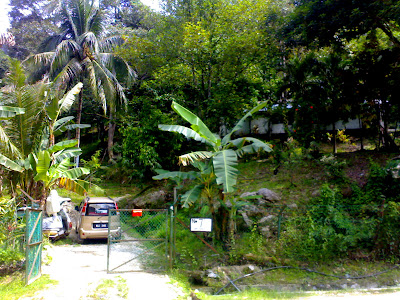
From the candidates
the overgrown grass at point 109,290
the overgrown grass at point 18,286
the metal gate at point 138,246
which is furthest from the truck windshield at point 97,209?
the overgrown grass at point 109,290

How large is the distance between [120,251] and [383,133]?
13.0 meters

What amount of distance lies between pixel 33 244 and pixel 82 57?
12423 millimetres

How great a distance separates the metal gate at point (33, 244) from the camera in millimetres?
7590

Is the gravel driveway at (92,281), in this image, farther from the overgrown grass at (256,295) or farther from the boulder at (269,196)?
the boulder at (269,196)

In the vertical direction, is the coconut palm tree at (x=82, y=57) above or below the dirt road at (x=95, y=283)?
above

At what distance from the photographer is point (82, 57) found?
1778 cm

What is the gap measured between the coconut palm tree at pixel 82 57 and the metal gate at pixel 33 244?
31.3 feet

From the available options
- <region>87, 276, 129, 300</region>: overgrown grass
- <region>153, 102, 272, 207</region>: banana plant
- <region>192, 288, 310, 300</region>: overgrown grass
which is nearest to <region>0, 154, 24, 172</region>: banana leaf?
<region>153, 102, 272, 207</region>: banana plant

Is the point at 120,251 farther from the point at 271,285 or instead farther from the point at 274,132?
the point at 274,132

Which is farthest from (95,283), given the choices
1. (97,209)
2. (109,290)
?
(97,209)

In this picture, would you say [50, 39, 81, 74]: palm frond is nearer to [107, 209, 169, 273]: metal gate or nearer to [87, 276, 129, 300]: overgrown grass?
[107, 209, 169, 273]: metal gate

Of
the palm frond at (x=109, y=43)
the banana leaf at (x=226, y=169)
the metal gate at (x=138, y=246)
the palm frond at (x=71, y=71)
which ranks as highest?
the palm frond at (x=109, y=43)

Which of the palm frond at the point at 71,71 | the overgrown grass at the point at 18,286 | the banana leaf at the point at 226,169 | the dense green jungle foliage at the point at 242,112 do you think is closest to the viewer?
the overgrown grass at the point at 18,286

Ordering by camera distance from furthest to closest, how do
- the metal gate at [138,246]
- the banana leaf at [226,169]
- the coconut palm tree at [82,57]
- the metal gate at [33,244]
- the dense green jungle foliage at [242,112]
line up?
the coconut palm tree at [82,57] < the dense green jungle foliage at [242,112] < the metal gate at [138,246] < the banana leaf at [226,169] < the metal gate at [33,244]
